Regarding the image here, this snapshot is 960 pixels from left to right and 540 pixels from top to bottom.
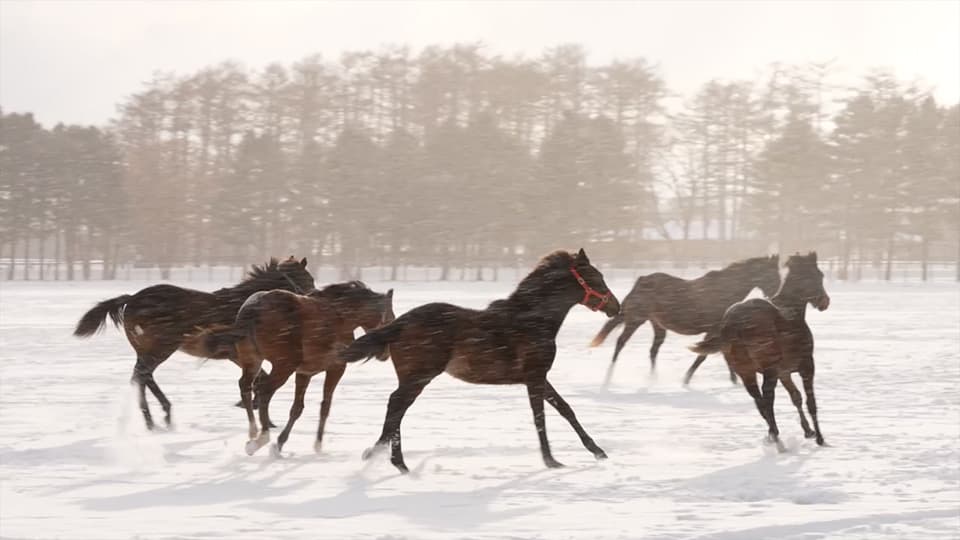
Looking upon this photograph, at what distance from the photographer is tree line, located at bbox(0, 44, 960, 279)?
205 ft

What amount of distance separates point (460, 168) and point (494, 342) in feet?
182

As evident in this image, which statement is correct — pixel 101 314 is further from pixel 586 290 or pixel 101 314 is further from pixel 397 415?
pixel 586 290

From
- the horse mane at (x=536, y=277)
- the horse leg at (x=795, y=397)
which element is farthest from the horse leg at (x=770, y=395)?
the horse mane at (x=536, y=277)

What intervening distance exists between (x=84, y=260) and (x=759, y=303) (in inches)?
2274

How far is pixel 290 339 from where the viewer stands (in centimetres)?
913

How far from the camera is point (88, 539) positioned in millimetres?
6516

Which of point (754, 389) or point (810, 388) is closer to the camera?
point (754, 389)

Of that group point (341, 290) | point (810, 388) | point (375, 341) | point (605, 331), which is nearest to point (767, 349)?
point (810, 388)

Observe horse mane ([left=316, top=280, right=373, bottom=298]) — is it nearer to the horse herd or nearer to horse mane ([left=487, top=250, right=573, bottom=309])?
the horse herd

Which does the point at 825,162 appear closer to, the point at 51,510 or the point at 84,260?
the point at 84,260

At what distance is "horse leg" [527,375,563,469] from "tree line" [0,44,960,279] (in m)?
51.5

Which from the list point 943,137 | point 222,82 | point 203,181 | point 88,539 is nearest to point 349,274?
point 203,181

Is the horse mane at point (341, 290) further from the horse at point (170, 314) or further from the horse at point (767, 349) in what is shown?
the horse at point (767, 349)

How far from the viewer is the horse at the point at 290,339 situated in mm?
9117
